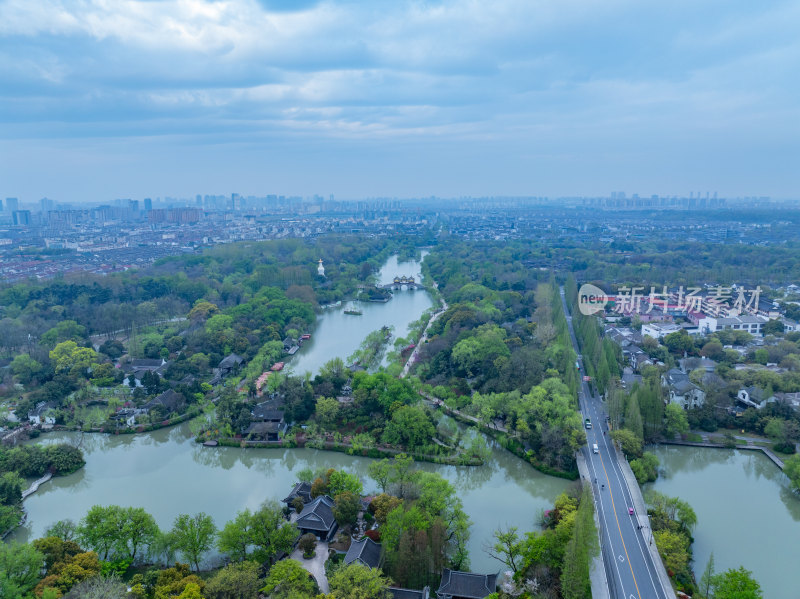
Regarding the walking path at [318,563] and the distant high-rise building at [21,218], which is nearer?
the walking path at [318,563]

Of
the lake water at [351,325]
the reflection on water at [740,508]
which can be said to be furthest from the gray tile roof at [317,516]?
the lake water at [351,325]

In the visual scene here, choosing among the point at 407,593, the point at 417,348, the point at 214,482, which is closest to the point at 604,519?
the point at 407,593

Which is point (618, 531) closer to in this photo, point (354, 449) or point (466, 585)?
point (466, 585)

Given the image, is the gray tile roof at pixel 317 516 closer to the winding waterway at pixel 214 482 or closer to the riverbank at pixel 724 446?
the winding waterway at pixel 214 482

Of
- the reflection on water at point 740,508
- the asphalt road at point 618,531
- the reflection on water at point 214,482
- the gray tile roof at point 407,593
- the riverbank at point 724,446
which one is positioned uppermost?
the asphalt road at point 618,531

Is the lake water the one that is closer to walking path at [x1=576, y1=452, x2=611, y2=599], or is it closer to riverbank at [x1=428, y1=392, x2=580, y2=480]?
riverbank at [x1=428, y1=392, x2=580, y2=480]

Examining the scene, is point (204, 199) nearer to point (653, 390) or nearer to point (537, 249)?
point (537, 249)

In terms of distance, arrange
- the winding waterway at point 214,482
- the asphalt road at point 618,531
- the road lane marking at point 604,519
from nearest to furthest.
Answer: the asphalt road at point 618,531 < the road lane marking at point 604,519 < the winding waterway at point 214,482

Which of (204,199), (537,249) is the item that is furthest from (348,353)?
(204,199)
